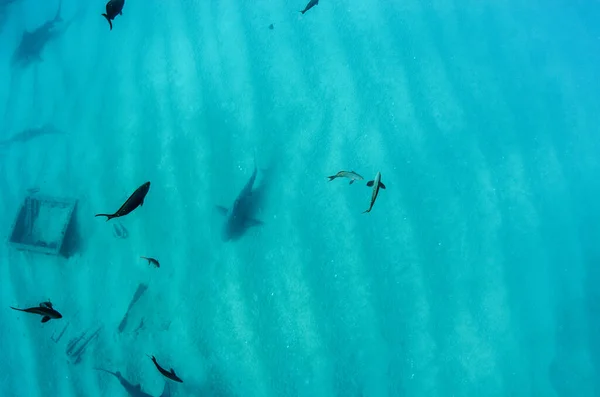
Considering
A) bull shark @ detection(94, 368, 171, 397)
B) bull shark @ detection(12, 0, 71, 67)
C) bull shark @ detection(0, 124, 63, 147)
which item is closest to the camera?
bull shark @ detection(94, 368, 171, 397)

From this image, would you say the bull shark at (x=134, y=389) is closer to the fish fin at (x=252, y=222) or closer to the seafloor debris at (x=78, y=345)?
the seafloor debris at (x=78, y=345)

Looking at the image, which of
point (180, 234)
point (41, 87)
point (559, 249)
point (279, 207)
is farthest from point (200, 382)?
point (41, 87)

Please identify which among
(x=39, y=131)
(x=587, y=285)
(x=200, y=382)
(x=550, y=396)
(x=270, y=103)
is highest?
(x=39, y=131)

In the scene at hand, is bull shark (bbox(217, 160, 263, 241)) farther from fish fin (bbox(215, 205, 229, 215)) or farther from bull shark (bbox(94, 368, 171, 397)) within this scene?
bull shark (bbox(94, 368, 171, 397))

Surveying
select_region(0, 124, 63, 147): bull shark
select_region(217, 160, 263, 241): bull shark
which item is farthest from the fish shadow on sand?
select_region(0, 124, 63, 147): bull shark

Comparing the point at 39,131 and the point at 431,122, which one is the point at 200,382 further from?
the point at 39,131

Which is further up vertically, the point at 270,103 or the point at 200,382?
the point at 270,103

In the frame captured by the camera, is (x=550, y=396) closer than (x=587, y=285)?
Yes
